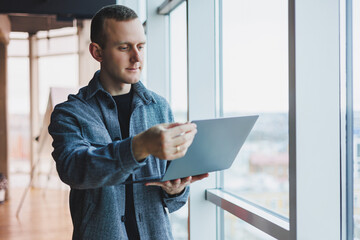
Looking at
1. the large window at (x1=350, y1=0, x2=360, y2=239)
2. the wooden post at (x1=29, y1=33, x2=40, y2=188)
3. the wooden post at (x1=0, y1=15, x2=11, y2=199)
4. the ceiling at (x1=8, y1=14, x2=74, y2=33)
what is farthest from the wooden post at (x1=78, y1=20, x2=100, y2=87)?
the large window at (x1=350, y1=0, x2=360, y2=239)

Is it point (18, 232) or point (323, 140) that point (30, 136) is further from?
point (323, 140)

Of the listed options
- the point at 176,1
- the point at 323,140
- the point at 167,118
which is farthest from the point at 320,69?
the point at 176,1

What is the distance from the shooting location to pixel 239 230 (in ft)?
7.57

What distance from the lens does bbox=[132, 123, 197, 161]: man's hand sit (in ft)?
3.16

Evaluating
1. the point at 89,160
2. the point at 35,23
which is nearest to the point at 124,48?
the point at 89,160

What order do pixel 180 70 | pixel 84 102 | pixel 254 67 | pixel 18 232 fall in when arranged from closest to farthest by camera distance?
1. pixel 84 102
2. pixel 254 67
3. pixel 180 70
4. pixel 18 232

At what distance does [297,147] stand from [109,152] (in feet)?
2.11

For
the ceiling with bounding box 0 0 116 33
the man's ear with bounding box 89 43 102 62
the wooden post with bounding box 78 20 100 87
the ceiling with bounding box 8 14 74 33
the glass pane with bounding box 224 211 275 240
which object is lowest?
the glass pane with bounding box 224 211 275 240

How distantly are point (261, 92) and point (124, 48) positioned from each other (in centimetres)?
93

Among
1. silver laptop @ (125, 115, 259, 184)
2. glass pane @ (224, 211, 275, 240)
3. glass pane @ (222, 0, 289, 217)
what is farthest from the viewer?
glass pane @ (224, 211, 275, 240)

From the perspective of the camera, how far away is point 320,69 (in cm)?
139

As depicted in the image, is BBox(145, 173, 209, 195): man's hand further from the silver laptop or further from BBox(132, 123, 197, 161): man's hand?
BBox(132, 123, 197, 161): man's hand

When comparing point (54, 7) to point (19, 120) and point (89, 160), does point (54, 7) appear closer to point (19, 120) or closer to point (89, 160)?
point (19, 120)

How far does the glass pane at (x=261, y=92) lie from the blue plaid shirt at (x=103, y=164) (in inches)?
23.4
